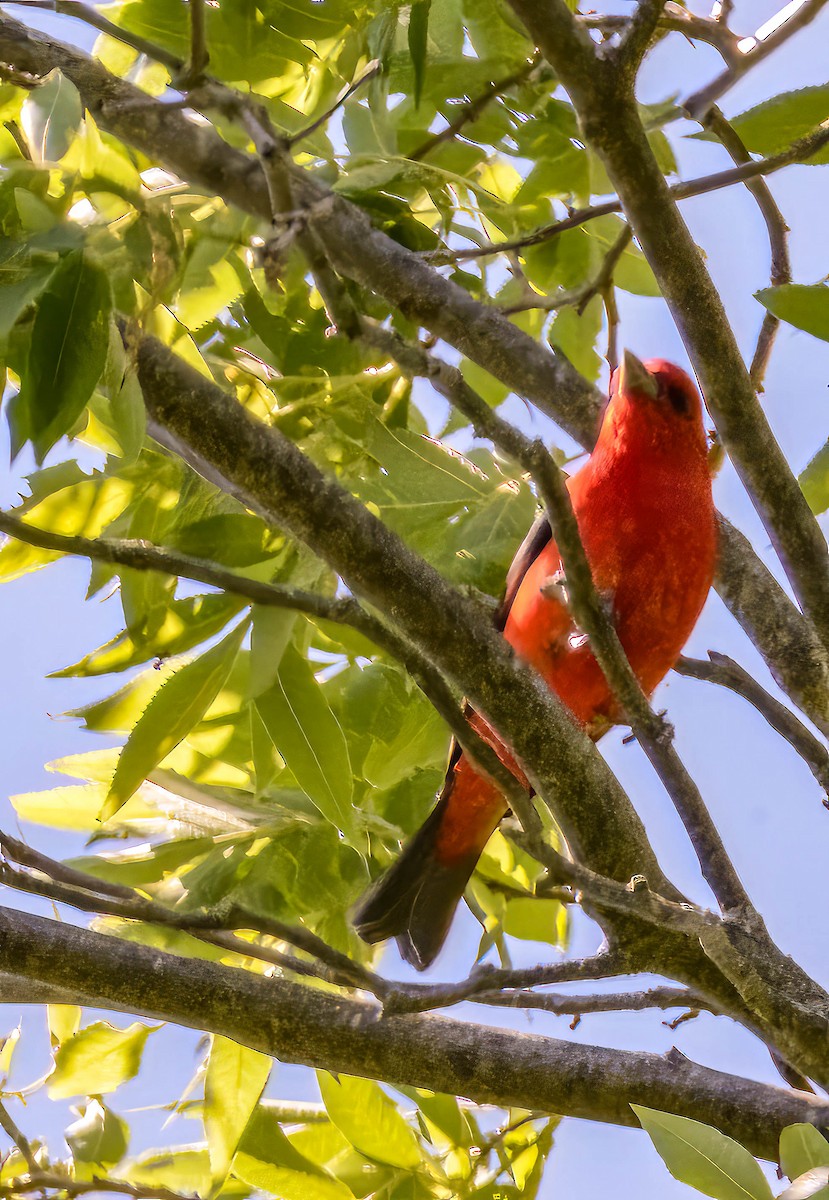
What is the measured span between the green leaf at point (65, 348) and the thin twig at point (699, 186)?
81 centimetres

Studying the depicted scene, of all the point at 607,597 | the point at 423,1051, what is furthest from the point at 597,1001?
the point at 607,597

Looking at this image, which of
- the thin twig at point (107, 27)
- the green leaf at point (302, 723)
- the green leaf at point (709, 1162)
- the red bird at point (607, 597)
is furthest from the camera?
the red bird at point (607, 597)

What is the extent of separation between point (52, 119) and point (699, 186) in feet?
3.52

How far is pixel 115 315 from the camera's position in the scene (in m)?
1.37

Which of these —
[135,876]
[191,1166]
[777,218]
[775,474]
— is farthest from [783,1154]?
[777,218]

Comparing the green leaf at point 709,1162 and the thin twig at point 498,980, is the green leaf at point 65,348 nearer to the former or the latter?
the thin twig at point 498,980

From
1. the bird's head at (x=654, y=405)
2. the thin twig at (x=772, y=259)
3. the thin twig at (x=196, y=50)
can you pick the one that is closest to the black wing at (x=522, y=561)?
the bird's head at (x=654, y=405)

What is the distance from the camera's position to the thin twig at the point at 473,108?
2061 millimetres

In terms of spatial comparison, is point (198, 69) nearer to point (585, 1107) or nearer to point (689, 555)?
point (689, 555)

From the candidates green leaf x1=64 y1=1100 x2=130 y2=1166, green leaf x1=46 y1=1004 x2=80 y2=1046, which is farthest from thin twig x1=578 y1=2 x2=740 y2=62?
green leaf x1=64 y1=1100 x2=130 y2=1166

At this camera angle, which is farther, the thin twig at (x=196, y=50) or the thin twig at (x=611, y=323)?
the thin twig at (x=611, y=323)

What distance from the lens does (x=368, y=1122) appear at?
81.0 inches

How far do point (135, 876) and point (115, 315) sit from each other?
1.05 metres

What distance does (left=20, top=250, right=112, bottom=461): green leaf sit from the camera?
127cm
